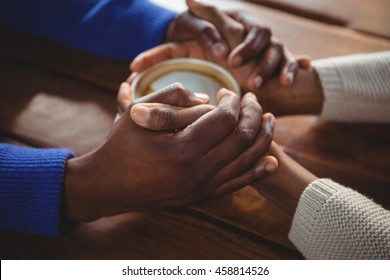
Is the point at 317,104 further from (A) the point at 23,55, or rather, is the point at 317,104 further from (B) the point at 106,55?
(A) the point at 23,55

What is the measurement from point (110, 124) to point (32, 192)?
0.21 m

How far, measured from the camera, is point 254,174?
61cm

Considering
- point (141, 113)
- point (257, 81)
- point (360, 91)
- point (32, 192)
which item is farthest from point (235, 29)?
point (32, 192)

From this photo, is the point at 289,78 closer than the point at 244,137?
No

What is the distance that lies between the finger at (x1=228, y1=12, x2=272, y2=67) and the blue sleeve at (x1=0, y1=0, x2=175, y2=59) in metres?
0.20

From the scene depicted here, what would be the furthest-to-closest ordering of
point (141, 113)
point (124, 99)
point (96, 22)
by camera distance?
point (96, 22) < point (124, 99) < point (141, 113)

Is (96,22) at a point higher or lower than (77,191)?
higher

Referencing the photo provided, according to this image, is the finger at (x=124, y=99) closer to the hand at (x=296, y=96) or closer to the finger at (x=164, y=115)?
the finger at (x=164, y=115)

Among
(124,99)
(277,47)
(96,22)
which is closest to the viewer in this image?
(124,99)

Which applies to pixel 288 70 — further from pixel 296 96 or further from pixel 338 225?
pixel 338 225

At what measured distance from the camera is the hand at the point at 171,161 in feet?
1.82

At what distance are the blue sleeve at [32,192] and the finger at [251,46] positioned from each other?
0.38 m
